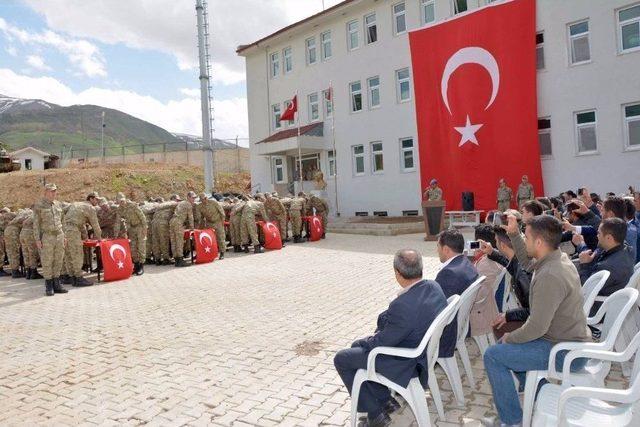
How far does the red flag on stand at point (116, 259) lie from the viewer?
34.1 ft

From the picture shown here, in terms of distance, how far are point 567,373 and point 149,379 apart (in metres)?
3.62

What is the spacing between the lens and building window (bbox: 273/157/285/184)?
28250 mm

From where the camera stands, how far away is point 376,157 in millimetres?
23438

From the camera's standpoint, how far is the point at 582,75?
17.0 meters

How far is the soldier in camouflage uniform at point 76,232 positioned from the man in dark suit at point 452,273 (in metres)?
8.16

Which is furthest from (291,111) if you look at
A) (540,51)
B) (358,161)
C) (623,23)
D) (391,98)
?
(623,23)

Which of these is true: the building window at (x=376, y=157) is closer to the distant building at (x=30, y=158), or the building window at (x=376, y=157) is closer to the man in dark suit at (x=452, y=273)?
the man in dark suit at (x=452, y=273)

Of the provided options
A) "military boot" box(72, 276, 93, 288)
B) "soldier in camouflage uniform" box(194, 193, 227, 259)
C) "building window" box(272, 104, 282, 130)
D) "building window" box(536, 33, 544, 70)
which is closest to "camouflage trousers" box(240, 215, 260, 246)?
"soldier in camouflage uniform" box(194, 193, 227, 259)

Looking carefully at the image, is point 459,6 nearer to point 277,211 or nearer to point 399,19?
point 399,19

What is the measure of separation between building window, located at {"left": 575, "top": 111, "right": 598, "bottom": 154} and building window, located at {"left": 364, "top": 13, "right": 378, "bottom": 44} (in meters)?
9.91

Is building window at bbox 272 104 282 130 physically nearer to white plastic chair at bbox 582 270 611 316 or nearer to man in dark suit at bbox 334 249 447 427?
white plastic chair at bbox 582 270 611 316

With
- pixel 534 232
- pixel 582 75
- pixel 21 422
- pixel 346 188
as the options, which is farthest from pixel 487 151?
pixel 21 422

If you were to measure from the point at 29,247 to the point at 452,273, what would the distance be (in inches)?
429

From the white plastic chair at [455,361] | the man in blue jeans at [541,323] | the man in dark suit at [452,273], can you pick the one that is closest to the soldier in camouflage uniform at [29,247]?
the man in dark suit at [452,273]
